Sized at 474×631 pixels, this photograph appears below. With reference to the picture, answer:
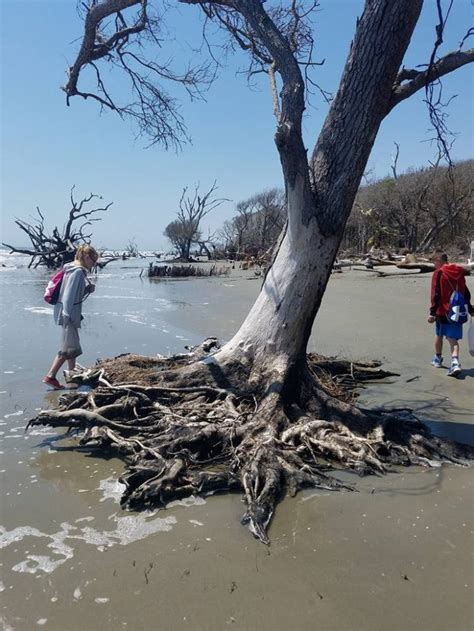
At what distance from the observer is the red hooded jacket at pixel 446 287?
723cm

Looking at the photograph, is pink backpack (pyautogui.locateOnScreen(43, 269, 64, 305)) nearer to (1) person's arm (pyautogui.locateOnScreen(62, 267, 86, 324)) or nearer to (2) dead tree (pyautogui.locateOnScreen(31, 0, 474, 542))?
(1) person's arm (pyautogui.locateOnScreen(62, 267, 86, 324))

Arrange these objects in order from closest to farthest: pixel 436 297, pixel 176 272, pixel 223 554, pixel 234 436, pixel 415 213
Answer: pixel 223 554
pixel 234 436
pixel 436 297
pixel 415 213
pixel 176 272

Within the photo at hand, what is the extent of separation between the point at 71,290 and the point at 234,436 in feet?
11.0

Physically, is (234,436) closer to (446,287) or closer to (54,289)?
(54,289)

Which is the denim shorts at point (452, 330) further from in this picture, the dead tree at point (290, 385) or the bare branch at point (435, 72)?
the bare branch at point (435, 72)

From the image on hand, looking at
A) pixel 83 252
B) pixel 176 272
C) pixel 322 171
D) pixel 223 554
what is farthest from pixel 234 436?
pixel 176 272

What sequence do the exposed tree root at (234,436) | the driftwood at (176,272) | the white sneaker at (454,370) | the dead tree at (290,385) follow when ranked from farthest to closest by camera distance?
the driftwood at (176,272)
the white sneaker at (454,370)
the dead tree at (290,385)
the exposed tree root at (234,436)

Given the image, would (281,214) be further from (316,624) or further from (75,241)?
(316,624)

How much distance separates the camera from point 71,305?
6.54 meters

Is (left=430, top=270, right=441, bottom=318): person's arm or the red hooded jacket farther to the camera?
(left=430, top=270, right=441, bottom=318): person's arm

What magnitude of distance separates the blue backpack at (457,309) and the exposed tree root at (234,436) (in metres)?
Answer: 2.34

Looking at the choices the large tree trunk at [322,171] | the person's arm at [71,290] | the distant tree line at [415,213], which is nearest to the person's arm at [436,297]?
the large tree trunk at [322,171]

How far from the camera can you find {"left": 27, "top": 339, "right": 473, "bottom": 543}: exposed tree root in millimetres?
3682

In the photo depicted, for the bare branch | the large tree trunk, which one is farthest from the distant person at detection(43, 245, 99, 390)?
the bare branch
